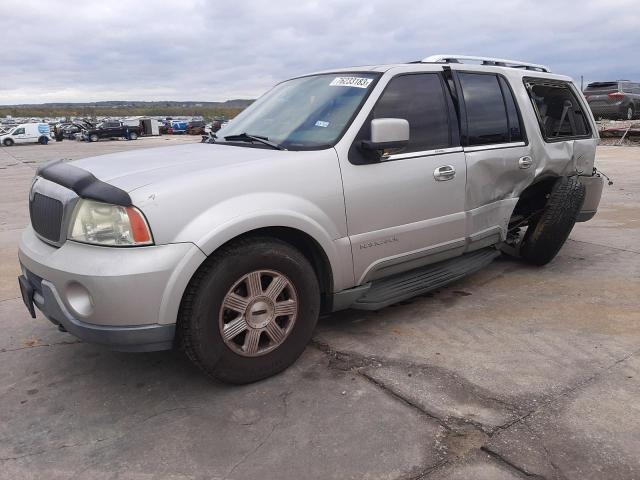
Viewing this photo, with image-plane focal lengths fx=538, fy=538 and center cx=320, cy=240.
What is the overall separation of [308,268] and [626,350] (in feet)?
6.73

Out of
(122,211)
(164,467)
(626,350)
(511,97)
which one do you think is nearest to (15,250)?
(122,211)

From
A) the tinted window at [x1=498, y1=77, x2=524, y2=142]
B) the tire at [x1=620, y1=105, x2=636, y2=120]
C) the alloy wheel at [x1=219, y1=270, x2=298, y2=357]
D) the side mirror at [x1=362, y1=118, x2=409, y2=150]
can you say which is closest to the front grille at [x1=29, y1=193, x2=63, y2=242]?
the alloy wheel at [x1=219, y1=270, x2=298, y2=357]

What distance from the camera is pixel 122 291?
2.52 metres

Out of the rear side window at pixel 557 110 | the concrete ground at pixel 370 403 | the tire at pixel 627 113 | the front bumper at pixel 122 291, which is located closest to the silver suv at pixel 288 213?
the front bumper at pixel 122 291

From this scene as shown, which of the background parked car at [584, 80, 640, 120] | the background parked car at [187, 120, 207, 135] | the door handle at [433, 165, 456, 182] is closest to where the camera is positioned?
the door handle at [433, 165, 456, 182]

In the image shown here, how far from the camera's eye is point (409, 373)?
10.2 feet

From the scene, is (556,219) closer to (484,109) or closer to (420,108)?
(484,109)

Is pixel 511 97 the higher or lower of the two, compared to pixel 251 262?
higher

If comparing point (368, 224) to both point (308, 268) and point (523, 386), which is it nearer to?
point (308, 268)

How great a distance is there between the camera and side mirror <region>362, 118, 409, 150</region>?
3160 mm

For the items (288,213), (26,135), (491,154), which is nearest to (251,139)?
(288,213)

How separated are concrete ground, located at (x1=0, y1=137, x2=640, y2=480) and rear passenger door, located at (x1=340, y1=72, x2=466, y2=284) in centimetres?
55

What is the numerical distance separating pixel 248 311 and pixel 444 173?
174 cm

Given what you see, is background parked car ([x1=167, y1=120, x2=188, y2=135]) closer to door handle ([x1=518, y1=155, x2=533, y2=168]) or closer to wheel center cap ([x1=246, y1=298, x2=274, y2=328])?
door handle ([x1=518, y1=155, x2=533, y2=168])
